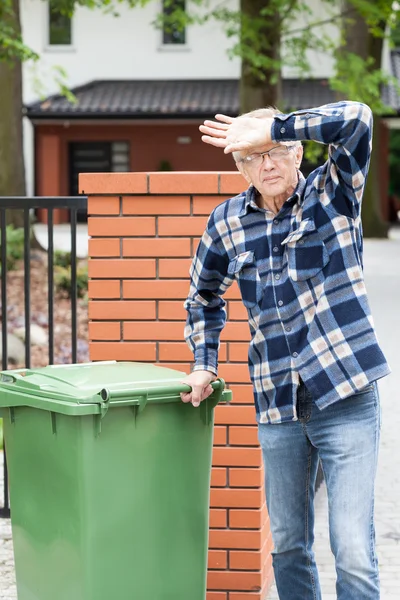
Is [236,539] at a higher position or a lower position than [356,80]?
lower

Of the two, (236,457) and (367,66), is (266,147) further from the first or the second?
(367,66)

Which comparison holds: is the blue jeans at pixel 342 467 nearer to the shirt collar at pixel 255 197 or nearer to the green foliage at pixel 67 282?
the shirt collar at pixel 255 197

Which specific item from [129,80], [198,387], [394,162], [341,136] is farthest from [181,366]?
[394,162]

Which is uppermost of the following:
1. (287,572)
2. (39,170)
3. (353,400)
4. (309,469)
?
(353,400)

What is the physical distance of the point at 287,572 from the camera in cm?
327

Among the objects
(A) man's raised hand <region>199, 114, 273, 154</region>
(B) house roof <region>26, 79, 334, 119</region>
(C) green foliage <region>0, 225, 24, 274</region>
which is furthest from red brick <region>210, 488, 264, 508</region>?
(B) house roof <region>26, 79, 334, 119</region>

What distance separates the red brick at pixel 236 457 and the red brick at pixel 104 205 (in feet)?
3.10

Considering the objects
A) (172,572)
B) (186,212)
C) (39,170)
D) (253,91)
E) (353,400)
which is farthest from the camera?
(39,170)

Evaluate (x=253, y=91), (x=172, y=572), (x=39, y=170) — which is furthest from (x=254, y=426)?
(x=39, y=170)

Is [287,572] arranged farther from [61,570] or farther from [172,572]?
[61,570]

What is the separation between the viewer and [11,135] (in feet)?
52.2

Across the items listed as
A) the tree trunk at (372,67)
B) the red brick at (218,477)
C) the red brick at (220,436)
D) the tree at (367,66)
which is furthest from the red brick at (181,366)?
the tree trunk at (372,67)

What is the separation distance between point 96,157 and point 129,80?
259 cm

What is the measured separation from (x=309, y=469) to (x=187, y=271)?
1.08m
